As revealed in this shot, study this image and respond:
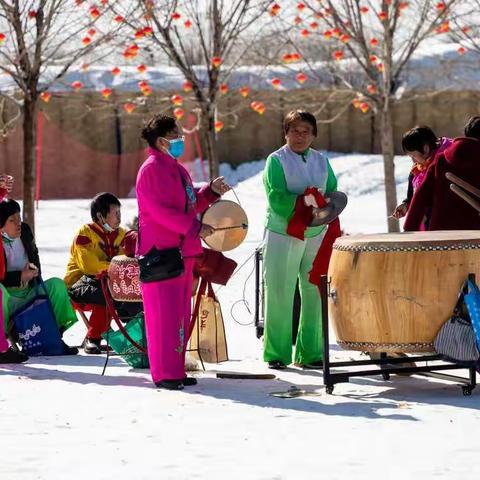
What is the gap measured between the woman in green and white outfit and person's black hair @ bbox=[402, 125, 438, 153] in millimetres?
510

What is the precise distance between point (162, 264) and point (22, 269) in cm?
190

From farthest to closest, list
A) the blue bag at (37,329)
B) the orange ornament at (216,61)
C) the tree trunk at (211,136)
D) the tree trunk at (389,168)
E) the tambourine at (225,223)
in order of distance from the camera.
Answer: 1. the tree trunk at (211,136)
2. the tree trunk at (389,168)
3. the orange ornament at (216,61)
4. the blue bag at (37,329)
5. the tambourine at (225,223)

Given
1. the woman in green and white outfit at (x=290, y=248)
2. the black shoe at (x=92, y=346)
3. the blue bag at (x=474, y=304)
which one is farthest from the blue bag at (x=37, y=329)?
the blue bag at (x=474, y=304)

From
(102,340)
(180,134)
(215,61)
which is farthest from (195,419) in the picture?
(215,61)

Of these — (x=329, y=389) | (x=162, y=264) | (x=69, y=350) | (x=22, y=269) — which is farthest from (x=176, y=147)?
(x=69, y=350)

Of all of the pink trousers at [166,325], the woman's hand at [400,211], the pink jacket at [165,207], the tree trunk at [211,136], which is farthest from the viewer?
the tree trunk at [211,136]

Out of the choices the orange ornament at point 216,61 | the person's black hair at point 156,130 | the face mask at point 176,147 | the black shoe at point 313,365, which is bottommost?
the black shoe at point 313,365

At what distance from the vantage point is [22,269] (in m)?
8.86

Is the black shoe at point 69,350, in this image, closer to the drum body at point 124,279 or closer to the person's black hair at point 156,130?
the drum body at point 124,279

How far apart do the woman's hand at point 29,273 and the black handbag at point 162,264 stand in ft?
5.48

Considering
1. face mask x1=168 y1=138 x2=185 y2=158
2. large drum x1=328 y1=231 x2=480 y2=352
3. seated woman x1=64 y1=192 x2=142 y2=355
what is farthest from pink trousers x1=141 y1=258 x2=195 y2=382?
seated woman x1=64 y1=192 x2=142 y2=355

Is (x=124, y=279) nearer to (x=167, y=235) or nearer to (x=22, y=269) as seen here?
(x=22, y=269)

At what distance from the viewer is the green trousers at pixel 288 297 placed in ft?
26.1

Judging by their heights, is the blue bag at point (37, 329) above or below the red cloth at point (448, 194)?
below
